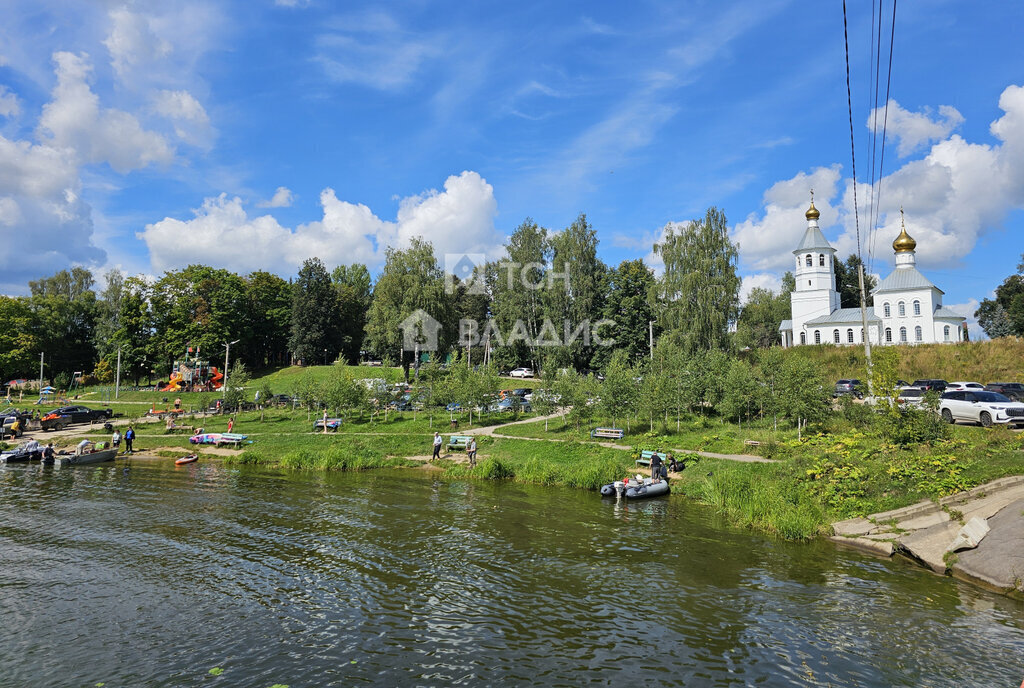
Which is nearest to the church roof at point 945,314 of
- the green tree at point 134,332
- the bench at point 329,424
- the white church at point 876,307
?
the white church at point 876,307

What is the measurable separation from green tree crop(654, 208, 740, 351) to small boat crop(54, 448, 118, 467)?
47.3 m

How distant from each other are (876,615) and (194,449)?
41485 millimetres

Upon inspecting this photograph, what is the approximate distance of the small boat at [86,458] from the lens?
35.9 meters

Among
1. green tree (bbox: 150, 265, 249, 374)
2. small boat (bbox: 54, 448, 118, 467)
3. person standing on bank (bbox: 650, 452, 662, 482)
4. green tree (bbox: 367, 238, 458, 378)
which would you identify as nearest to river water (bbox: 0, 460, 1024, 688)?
person standing on bank (bbox: 650, 452, 662, 482)

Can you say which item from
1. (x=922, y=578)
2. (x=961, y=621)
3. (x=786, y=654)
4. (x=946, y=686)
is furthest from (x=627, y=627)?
(x=922, y=578)

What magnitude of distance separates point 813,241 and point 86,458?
8853cm

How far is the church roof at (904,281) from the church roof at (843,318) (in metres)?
3.56

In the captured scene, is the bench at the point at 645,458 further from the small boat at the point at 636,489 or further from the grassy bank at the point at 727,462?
the small boat at the point at 636,489

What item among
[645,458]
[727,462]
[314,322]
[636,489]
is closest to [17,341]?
[314,322]

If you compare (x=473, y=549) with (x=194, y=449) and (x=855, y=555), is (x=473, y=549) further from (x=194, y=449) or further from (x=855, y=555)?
(x=194, y=449)

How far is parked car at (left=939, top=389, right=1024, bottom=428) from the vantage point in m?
28.1

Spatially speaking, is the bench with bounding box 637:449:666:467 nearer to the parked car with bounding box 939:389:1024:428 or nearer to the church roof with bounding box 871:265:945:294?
the parked car with bounding box 939:389:1024:428

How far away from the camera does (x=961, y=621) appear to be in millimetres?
12766

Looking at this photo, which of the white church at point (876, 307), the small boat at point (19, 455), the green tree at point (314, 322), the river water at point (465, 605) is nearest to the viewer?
the river water at point (465, 605)
